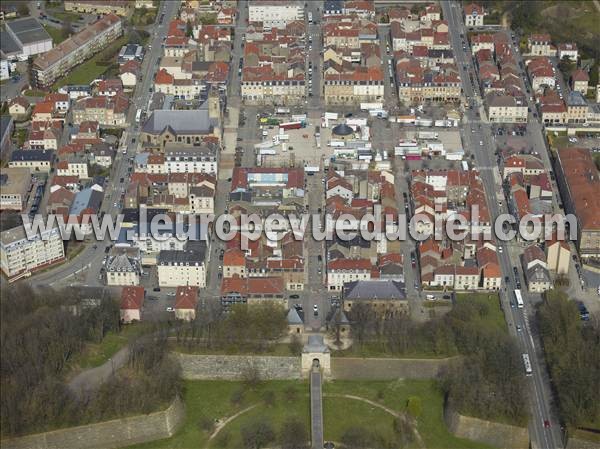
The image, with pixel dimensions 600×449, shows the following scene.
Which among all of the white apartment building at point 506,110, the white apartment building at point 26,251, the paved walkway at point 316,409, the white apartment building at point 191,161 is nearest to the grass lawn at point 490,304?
the paved walkway at point 316,409

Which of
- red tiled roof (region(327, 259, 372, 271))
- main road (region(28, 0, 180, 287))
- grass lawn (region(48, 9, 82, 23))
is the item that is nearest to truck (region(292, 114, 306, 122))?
main road (region(28, 0, 180, 287))

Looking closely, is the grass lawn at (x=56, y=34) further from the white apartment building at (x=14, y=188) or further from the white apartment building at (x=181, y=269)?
the white apartment building at (x=181, y=269)

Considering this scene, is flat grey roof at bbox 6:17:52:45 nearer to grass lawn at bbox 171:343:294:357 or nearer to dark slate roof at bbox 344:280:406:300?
dark slate roof at bbox 344:280:406:300

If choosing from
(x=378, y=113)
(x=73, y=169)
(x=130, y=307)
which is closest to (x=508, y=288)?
(x=130, y=307)

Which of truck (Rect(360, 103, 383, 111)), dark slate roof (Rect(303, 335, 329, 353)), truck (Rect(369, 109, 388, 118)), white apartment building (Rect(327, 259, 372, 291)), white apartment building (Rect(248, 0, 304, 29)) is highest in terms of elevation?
white apartment building (Rect(248, 0, 304, 29))

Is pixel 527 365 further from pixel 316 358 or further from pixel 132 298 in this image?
pixel 132 298

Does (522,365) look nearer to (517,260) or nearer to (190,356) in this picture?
(517,260)
